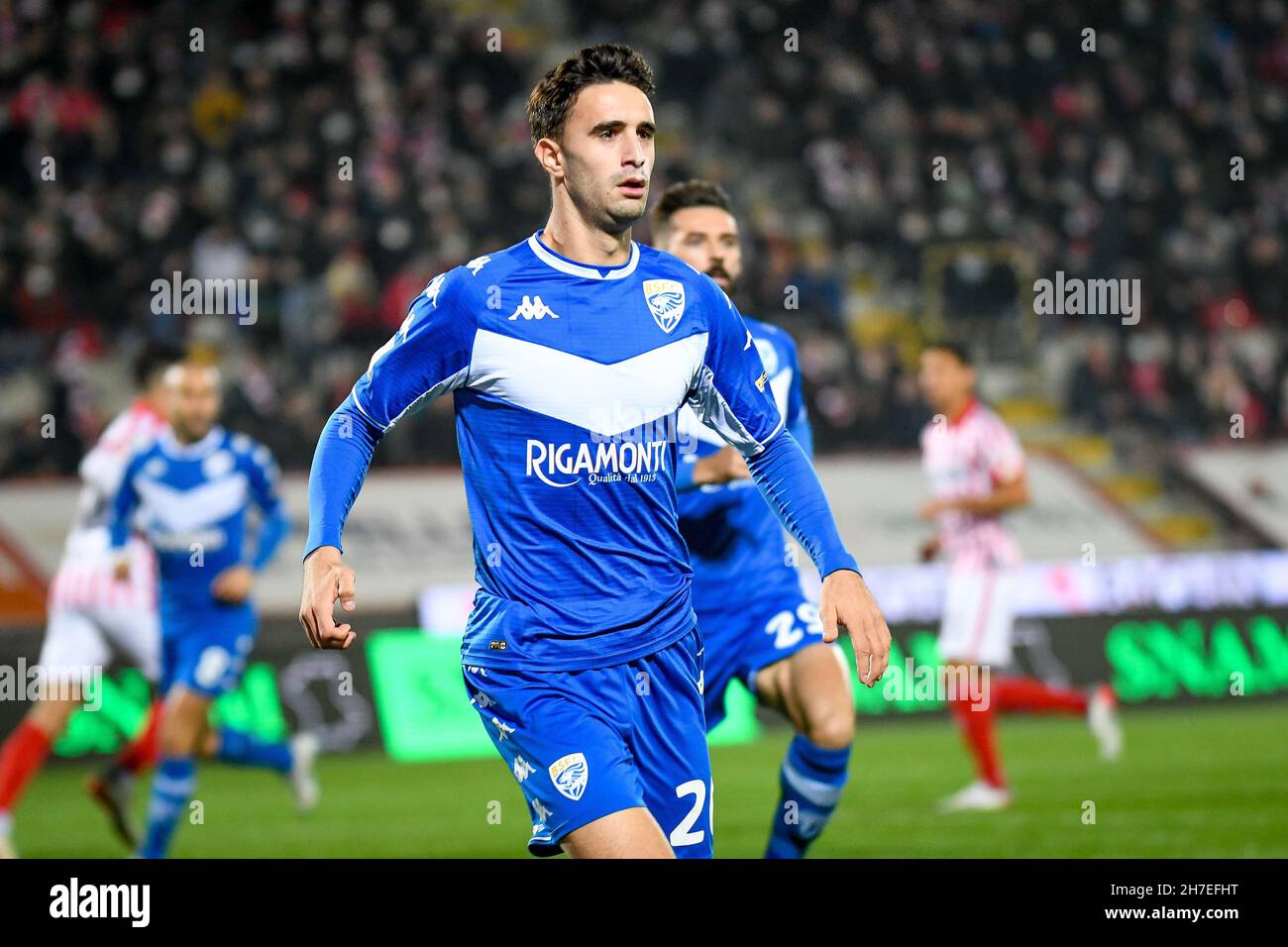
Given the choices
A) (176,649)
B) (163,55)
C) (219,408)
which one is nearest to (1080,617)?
(219,408)

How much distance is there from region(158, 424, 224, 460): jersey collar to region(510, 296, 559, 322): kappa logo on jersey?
16.2 feet

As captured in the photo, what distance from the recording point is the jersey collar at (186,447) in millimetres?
8445

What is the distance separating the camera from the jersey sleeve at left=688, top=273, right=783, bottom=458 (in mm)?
4004

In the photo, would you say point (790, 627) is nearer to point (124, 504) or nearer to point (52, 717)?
point (124, 504)

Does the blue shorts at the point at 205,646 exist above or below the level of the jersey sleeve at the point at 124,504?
below

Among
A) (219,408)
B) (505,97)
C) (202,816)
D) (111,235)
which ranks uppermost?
(505,97)

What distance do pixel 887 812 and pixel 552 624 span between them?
17.6 ft

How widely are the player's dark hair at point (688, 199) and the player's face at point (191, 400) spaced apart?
3093mm

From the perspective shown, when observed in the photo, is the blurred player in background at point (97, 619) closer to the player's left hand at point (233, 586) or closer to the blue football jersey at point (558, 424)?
the player's left hand at point (233, 586)

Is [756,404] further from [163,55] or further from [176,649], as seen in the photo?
[163,55]

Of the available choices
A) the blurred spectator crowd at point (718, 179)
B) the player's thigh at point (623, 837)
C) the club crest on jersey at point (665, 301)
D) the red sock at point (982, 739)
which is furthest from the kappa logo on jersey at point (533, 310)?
the blurred spectator crowd at point (718, 179)

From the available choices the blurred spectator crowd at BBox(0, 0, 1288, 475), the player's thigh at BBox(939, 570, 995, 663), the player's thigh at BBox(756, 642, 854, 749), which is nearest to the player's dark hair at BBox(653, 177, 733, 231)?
the player's thigh at BBox(756, 642, 854, 749)

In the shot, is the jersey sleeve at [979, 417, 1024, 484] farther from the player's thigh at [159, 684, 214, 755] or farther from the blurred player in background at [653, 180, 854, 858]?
the player's thigh at [159, 684, 214, 755]
